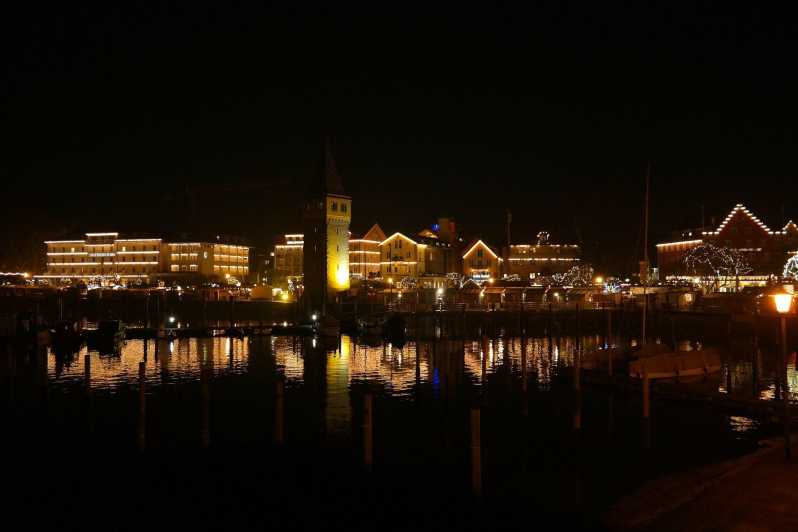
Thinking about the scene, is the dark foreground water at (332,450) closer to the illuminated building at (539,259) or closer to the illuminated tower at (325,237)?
the illuminated tower at (325,237)

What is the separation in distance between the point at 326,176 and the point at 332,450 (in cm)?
6451

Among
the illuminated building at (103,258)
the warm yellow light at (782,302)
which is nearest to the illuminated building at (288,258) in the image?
the illuminated building at (103,258)

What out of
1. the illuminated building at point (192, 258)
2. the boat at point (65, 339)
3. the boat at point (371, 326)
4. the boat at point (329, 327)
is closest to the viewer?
the boat at point (65, 339)

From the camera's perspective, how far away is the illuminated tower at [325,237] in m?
79.6

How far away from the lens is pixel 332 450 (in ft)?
68.5

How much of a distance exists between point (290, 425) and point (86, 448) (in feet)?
21.5

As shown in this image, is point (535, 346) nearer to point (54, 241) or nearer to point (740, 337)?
point (740, 337)

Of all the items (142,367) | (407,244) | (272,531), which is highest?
(407,244)

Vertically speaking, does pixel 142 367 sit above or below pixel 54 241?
below

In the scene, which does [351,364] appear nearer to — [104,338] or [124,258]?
[104,338]

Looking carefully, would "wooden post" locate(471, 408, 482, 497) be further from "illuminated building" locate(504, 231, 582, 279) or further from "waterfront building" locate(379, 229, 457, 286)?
"illuminated building" locate(504, 231, 582, 279)

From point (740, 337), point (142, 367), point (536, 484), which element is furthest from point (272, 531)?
point (740, 337)

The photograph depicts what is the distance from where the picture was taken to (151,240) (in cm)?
14038

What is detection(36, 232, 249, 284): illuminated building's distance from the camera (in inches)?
5522
